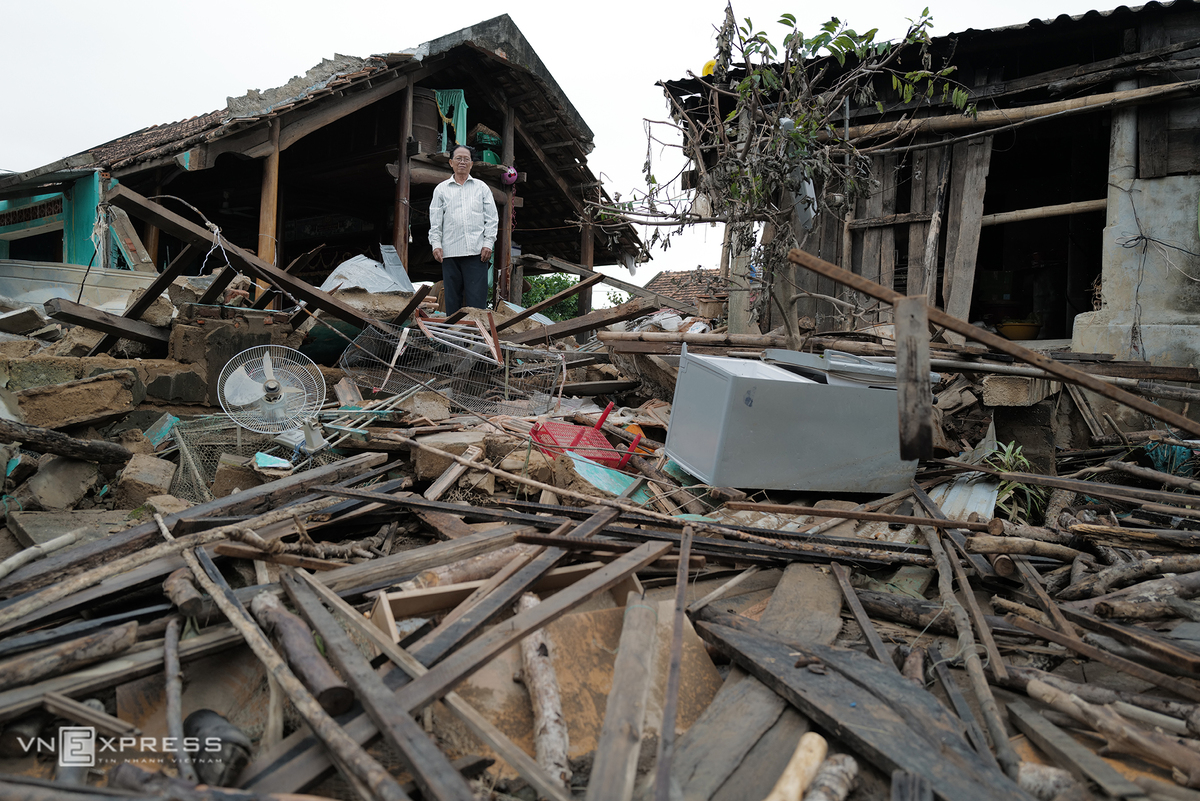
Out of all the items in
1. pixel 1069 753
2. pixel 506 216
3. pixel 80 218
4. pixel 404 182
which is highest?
pixel 404 182

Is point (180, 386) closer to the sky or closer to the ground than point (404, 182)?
closer to the ground

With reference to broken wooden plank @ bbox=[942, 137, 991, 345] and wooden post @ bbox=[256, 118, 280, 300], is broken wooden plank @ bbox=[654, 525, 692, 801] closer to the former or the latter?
broken wooden plank @ bbox=[942, 137, 991, 345]

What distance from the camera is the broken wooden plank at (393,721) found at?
1.71 metres

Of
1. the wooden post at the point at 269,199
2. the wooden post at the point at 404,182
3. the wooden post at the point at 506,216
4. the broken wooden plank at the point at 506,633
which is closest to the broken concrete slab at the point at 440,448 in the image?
the broken wooden plank at the point at 506,633

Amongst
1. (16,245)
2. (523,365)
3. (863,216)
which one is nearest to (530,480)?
(523,365)

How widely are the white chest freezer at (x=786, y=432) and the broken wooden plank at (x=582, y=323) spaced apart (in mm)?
2582

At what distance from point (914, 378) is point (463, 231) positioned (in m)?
6.41

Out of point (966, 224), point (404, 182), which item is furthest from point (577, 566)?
point (404, 182)

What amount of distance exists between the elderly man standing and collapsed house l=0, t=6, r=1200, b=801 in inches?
43.8

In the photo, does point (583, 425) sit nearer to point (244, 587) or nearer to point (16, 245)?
point (244, 587)

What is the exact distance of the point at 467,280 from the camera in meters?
8.03

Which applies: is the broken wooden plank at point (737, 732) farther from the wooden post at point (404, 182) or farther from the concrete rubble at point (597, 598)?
the wooden post at point (404, 182)

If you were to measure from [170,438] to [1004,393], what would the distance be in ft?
22.3

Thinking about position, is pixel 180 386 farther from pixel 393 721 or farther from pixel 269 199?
pixel 393 721
